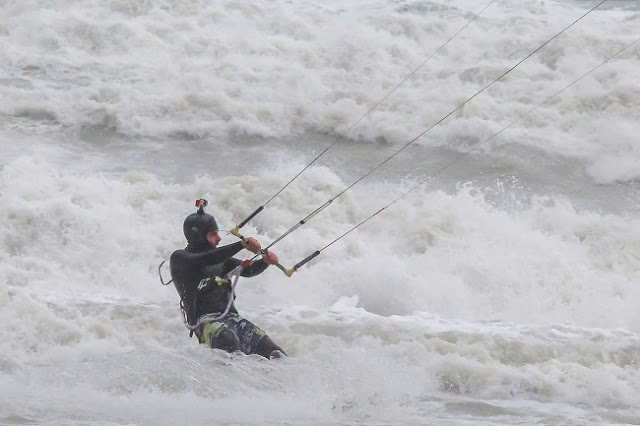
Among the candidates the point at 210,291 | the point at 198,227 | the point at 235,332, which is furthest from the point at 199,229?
the point at 235,332

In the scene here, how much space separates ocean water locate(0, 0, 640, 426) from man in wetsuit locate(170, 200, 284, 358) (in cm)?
15

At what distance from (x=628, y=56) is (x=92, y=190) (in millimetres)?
9779

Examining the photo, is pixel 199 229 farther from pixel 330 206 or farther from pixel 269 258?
pixel 330 206

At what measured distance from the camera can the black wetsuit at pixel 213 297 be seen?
7230 mm

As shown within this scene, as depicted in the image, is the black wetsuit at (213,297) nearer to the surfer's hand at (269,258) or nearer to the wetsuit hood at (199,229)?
the wetsuit hood at (199,229)

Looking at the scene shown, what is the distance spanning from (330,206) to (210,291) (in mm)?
5240

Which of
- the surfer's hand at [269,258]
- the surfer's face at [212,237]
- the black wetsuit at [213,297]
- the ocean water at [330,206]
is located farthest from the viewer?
the ocean water at [330,206]

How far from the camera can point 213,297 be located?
7453 mm

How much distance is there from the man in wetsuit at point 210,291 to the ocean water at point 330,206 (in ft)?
0.48

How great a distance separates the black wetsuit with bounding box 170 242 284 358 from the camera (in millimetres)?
7230

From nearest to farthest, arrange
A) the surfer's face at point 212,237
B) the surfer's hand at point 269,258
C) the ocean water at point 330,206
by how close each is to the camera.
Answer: the surfer's hand at point 269,258
the surfer's face at point 212,237
the ocean water at point 330,206

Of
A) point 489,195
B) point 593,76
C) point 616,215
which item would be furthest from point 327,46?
point 616,215

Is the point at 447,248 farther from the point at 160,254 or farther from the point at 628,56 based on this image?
the point at 628,56

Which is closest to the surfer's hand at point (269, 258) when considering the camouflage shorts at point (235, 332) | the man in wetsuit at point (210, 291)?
the man in wetsuit at point (210, 291)
